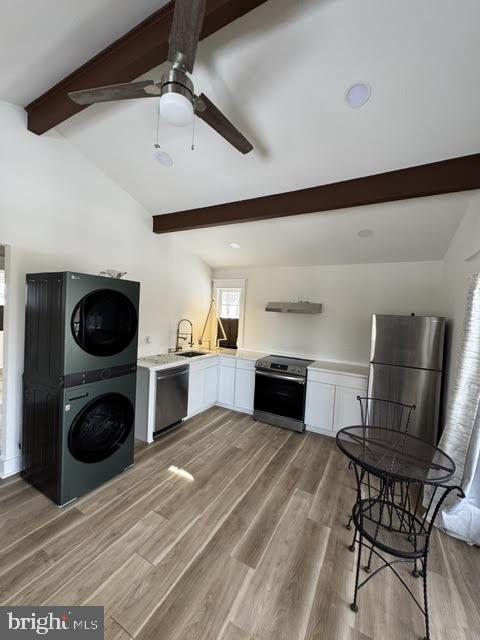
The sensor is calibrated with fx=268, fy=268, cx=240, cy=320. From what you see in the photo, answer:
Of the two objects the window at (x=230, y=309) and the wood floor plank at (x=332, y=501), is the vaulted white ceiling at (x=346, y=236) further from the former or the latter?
the wood floor plank at (x=332, y=501)

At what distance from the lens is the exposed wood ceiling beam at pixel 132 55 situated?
4.34 ft

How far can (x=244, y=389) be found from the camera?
4.04 m

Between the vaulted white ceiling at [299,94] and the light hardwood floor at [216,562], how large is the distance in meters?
2.88

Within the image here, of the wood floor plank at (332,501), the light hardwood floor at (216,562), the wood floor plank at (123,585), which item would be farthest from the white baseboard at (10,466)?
the wood floor plank at (332,501)

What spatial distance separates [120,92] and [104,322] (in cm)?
161

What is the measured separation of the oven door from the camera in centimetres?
358

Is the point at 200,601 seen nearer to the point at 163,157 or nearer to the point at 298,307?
the point at 298,307

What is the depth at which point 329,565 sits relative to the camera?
171 centimetres

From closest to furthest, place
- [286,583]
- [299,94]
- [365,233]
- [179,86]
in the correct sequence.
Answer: [179,86]
[286,583]
[299,94]
[365,233]

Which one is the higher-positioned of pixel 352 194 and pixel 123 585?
pixel 352 194

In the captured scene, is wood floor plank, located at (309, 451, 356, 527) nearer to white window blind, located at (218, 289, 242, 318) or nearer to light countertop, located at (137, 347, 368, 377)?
light countertop, located at (137, 347, 368, 377)

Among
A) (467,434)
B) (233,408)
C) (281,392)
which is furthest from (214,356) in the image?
(467,434)

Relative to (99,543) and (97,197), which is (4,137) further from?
(99,543)

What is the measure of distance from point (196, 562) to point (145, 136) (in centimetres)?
328
